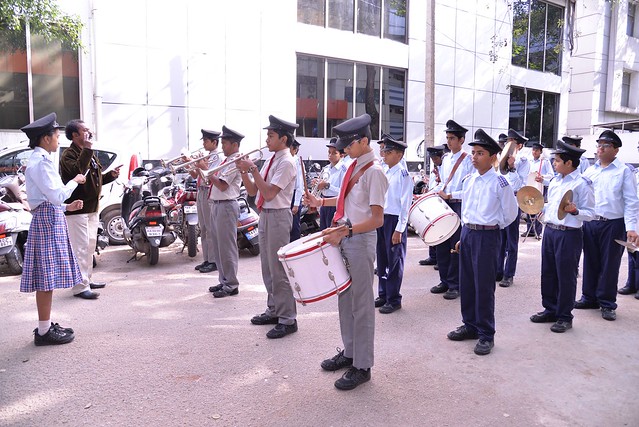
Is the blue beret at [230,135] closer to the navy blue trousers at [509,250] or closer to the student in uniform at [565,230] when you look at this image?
the student in uniform at [565,230]

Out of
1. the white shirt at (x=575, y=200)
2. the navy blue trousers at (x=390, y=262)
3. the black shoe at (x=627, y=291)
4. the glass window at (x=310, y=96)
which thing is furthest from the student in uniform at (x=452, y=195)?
the glass window at (x=310, y=96)

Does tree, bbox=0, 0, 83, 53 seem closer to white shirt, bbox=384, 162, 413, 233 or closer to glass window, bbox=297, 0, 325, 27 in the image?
glass window, bbox=297, 0, 325, 27

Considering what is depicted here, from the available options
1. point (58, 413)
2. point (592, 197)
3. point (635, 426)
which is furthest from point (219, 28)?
point (635, 426)

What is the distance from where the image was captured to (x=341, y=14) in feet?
47.5

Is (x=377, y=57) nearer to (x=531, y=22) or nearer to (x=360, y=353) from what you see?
(x=531, y=22)

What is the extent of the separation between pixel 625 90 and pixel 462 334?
22.5m

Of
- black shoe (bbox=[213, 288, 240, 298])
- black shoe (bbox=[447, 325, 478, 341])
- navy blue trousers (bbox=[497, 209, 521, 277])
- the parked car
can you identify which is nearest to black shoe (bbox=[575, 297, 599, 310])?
navy blue trousers (bbox=[497, 209, 521, 277])

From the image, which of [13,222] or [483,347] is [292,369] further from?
[13,222]

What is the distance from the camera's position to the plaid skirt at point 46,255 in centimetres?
446

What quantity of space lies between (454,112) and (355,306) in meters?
14.3

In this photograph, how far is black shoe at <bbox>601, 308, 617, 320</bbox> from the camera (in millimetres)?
5520

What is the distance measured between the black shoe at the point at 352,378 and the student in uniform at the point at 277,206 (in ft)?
3.71

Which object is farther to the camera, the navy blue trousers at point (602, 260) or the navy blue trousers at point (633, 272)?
the navy blue trousers at point (633, 272)

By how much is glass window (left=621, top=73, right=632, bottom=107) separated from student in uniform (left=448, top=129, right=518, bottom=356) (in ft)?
71.1
